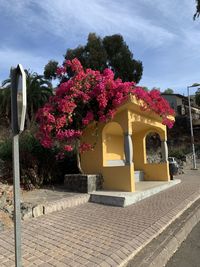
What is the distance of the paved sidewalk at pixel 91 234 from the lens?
16.1 ft

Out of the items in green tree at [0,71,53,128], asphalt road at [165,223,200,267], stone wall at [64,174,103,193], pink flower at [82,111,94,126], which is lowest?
asphalt road at [165,223,200,267]

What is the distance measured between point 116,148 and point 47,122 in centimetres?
435

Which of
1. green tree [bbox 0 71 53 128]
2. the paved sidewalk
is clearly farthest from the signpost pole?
green tree [bbox 0 71 53 128]

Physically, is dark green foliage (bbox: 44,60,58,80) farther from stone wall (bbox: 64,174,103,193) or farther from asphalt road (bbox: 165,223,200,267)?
asphalt road (bbox: 165,223,200,267)

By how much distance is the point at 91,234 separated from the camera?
20.5ft

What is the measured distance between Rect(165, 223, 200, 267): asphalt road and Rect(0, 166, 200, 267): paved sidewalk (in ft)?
1.71

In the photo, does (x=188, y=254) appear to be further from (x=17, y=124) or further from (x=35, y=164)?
(x=35, y=164)

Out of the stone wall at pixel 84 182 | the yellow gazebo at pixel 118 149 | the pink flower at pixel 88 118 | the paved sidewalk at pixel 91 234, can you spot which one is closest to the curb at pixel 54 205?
the paved sidewalk at pixel 91 234

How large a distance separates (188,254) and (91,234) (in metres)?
1.72

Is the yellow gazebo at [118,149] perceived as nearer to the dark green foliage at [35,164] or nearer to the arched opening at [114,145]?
the arched opening at [114,145]

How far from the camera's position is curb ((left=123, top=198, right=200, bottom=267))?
4.89 meters

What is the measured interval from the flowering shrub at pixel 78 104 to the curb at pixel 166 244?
3991mm

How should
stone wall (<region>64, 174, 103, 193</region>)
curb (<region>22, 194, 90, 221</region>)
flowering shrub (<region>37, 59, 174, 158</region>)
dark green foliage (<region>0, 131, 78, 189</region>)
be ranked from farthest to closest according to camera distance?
dark green foliage (<region>0, 131, 78, 189</region>) → stone wall (<region>64, 174, 103, 193</region>) → flowering shrub (<region>37, 59, 174, 158</region>) → curb (<region>22, 194, 90, 221</region>)

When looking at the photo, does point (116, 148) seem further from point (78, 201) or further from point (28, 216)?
point (28, 216)
